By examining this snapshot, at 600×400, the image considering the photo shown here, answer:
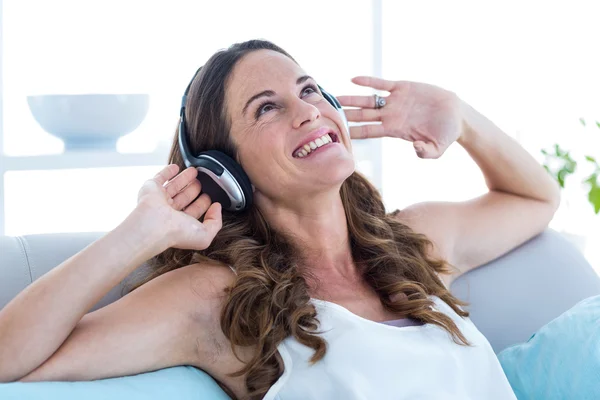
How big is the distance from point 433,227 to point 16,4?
6.07ft

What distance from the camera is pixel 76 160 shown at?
111 inches

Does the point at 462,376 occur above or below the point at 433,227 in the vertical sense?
below

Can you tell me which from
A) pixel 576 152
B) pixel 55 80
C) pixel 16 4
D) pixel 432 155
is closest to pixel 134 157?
pixel 55 80

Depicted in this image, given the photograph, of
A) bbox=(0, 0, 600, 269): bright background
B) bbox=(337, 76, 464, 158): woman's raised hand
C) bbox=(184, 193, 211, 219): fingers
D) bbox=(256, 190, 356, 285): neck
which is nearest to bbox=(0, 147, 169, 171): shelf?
bbox=(0, 0, 600, 269): bright background

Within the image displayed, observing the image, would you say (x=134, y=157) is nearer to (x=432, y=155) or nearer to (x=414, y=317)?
(x=432, y=155)

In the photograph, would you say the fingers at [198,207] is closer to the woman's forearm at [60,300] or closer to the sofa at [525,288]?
the woman's forearm at [60,300]

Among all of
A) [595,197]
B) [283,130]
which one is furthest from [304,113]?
[595,197]

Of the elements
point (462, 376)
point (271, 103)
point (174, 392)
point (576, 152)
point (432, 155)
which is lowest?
point (576, 152)

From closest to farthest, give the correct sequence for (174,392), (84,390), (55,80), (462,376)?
1. (84,390)
2. (174,392)
3. (462,376)
4. (55,80)

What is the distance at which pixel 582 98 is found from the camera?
12.9 ft

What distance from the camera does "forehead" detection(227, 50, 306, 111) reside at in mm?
1736

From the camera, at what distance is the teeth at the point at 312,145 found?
1.69m

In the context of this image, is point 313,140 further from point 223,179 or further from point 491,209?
point 491,209

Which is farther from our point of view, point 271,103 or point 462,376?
point 271,103
